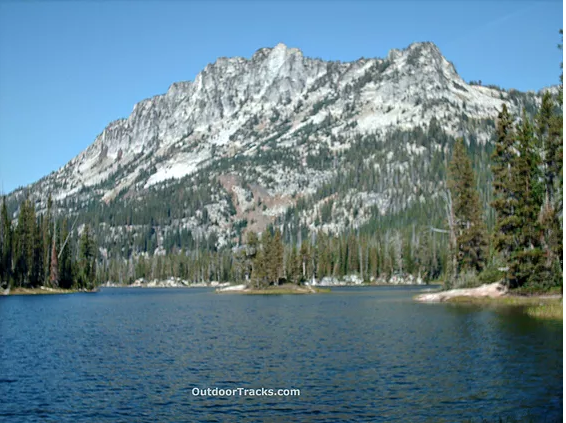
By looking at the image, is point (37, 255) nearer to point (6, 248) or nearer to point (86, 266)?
point (6, 248)

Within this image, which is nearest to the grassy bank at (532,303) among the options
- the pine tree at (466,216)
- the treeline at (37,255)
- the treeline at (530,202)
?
the treeline at (530,202)

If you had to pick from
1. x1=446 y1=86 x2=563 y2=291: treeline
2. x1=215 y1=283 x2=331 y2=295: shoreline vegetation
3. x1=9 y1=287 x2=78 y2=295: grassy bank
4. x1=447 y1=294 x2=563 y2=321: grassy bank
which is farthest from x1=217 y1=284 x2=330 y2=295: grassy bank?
x1=446 y1=86 x2=563 y2=291: treeline

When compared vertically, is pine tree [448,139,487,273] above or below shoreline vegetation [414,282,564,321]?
above

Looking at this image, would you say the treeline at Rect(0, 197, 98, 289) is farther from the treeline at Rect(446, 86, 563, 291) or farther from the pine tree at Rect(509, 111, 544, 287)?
the pine tree at Rect(509, 111, 544, 287)

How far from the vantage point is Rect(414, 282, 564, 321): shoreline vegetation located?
55.2 meters

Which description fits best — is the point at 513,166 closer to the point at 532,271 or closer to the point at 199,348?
the point at 532,271

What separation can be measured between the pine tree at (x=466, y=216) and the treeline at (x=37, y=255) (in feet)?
302

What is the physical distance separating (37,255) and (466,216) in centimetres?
10088

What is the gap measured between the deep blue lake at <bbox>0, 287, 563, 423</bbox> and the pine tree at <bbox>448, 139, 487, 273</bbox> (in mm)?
32990

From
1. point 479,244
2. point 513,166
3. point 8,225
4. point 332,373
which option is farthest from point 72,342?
point 8,225

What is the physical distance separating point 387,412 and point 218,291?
13123cm

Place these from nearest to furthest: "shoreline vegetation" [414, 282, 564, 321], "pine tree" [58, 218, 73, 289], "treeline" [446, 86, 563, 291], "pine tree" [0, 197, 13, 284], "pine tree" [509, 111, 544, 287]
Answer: "shoreline vegetation" [414, 282, 564, 321] < "treeline" [446, 86, 563, 291] < "pine tree" [509, 111, 544, 287] < "pine tree" [0, 197, 13, 284] < "pine tree" [58, 218, 73, 289]

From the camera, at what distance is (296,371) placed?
34.2 m

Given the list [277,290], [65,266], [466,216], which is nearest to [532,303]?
[466,216]
